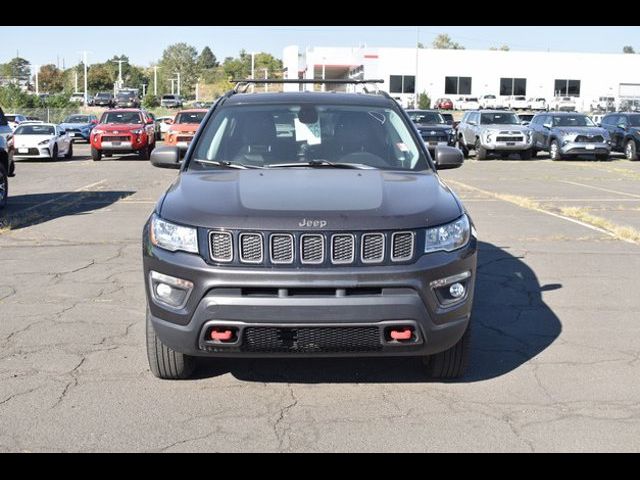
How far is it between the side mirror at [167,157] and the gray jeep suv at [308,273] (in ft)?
4.33

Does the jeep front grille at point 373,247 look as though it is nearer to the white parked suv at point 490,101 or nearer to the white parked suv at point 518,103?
the white parked suv at point 518,103

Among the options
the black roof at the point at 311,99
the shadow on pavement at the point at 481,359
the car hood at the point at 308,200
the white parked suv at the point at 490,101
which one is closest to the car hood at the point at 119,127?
the shadow on pavement at the point at 481,359

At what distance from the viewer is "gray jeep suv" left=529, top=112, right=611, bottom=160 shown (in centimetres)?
2878

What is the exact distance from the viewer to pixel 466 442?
4.14 meters

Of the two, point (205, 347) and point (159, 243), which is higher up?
point (159, 243)

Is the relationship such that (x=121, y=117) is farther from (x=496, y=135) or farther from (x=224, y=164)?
(x=224, y=164)

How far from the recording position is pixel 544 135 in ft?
101

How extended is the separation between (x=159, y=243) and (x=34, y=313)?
8.16 ft

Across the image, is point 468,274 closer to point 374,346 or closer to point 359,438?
point 374,346

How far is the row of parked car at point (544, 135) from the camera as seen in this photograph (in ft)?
95.1

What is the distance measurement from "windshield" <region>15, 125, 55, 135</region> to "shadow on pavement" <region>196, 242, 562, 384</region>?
2368 cm

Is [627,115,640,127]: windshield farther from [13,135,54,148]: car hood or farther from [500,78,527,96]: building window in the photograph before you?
[500,78,527,96]: building window
